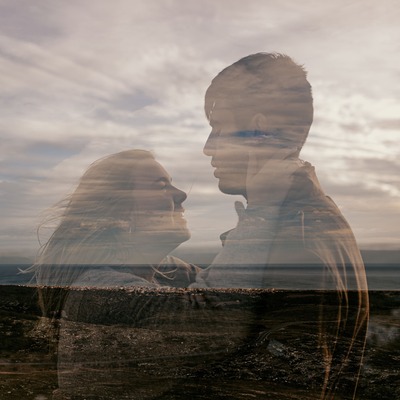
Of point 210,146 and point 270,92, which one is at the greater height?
point 270,92

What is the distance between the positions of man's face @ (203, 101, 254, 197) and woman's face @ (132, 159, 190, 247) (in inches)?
14.7

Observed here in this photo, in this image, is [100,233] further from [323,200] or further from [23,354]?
[23,354]

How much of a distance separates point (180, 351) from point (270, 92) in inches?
148

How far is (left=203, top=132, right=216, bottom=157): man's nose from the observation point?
4.43 m

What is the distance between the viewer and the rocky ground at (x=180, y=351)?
5230 millimetres

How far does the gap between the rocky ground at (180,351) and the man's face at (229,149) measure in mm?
1065

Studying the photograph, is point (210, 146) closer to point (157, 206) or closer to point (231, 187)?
point (231, 187)

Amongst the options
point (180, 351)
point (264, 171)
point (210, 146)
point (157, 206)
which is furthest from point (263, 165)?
point (180, 351)

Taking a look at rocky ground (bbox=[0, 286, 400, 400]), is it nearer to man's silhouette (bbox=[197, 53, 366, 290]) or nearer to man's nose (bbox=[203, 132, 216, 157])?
man's silhouette (bbox=[197, 53, 366, 290])

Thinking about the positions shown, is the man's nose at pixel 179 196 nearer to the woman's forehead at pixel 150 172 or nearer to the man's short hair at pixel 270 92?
the woman's forehead at pixel 150 172

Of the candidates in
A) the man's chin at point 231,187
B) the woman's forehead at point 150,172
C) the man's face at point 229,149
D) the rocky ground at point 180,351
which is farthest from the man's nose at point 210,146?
the rocky ground at point 180,351

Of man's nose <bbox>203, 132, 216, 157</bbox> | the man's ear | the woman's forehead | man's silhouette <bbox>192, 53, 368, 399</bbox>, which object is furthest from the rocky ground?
the man's ear

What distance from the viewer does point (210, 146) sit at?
4441 mm

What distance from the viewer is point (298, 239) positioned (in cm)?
439
